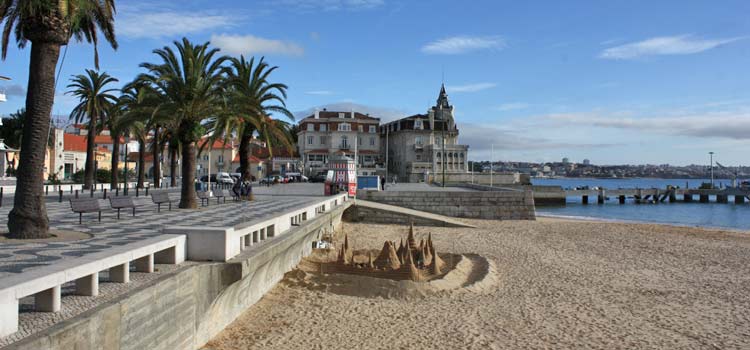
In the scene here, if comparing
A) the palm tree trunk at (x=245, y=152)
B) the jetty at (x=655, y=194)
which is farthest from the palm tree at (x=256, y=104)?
the jetty at (x=655, y=194)

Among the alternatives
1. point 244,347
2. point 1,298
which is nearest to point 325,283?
point 244,347

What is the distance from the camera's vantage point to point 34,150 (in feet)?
32.8

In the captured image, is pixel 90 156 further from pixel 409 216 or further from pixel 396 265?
pixel 396 265

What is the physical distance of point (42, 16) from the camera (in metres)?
9.89

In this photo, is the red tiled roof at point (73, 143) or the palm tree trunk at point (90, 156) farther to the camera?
the red tiled roof at point (73, 143)

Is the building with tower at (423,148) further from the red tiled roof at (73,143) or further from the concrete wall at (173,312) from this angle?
the concrete wall at (173,312)

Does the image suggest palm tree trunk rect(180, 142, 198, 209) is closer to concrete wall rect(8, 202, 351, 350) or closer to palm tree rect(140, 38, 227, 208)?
palm tree rect(140, 38, 227, 208)

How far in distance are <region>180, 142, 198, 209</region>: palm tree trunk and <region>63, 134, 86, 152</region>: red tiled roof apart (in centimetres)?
6202

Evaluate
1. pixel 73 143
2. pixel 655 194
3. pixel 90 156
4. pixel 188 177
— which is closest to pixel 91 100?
pixel 90 156

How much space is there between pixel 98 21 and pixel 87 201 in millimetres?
4334

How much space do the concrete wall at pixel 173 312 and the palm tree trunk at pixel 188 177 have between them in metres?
9.14

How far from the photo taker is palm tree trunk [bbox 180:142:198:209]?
19422 mm

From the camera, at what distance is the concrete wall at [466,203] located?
32.5 metres

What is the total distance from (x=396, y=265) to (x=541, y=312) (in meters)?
4.37
